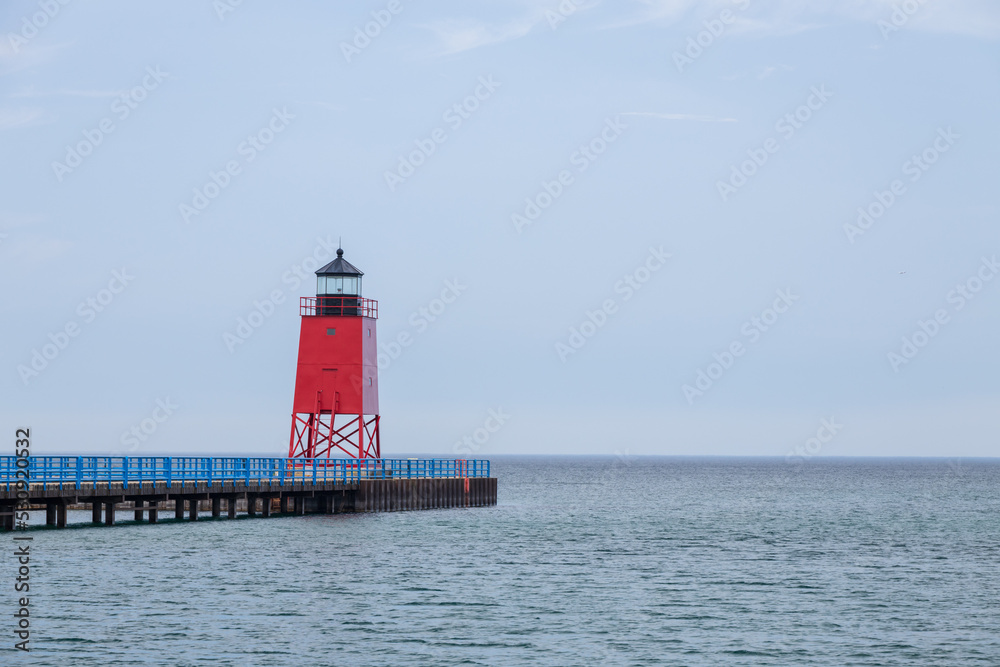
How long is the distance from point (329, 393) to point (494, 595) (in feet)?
84.0

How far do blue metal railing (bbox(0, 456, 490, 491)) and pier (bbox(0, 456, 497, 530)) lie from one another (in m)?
0.04

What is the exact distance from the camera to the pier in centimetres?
4359

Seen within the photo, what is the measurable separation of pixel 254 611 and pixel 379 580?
659 cm

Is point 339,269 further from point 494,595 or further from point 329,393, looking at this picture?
point 494,595

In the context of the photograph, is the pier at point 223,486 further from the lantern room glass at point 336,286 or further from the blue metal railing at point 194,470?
the lantern room glass at point 336,286

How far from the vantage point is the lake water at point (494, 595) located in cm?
2669

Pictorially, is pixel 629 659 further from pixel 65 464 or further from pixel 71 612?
pixel 65 464

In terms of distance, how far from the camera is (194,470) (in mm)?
51188

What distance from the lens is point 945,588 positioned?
3722 cm

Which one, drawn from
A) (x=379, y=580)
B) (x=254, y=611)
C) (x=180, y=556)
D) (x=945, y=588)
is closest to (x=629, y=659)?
(x=254, y=611)

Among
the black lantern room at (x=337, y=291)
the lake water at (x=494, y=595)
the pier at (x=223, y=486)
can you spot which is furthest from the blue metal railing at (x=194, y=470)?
the black lantern room at (x=337, y=291)

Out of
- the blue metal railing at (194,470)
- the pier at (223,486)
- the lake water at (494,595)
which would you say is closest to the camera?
the lake water at (494,595)

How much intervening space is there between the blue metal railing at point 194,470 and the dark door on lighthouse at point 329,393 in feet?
8.39

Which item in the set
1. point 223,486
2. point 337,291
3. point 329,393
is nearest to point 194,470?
point 223,486
